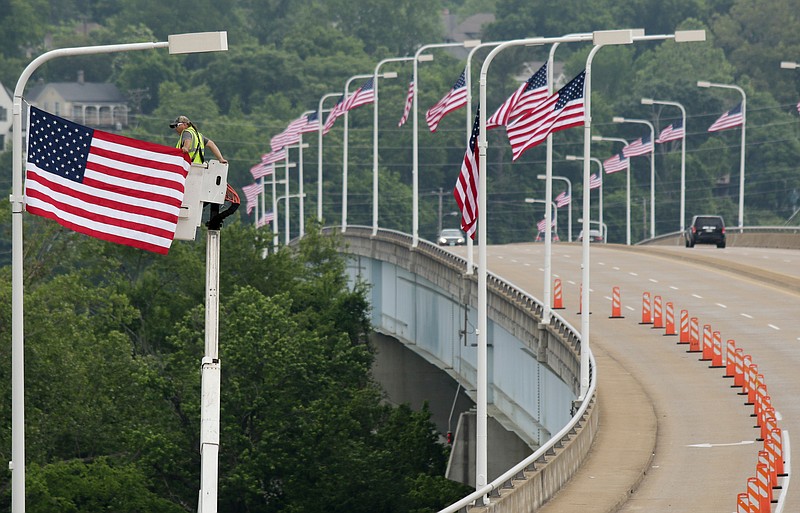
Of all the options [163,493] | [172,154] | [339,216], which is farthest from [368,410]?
[339,216]

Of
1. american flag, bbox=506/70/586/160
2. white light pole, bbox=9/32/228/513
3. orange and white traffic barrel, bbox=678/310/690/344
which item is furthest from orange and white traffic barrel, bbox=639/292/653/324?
white light pole, bbox=9/32/228/513

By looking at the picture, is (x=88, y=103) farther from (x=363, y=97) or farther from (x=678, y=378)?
(x=678, y=378)

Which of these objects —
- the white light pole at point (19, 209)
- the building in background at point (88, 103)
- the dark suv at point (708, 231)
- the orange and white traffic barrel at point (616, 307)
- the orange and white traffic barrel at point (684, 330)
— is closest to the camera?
the white light pole at point (19, 209)

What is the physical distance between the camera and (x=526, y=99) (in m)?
36.3

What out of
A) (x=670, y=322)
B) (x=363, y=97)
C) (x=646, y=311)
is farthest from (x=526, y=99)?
(x=363, y=97)

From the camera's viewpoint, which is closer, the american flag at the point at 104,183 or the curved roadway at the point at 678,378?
the american flag at the point at 104,183

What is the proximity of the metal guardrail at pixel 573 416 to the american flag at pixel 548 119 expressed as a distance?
5502mm

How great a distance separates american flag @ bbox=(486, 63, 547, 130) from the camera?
36.1 meters

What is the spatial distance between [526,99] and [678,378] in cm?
1172

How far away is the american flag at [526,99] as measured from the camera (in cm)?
3609

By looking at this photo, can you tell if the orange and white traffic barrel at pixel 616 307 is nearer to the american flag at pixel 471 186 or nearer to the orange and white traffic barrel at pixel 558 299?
the orange and white traffic barrel at pixel 558 299

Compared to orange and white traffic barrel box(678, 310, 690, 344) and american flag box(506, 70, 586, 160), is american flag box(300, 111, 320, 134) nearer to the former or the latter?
orange and white traffic barrel box(678, 310, 690, 344)

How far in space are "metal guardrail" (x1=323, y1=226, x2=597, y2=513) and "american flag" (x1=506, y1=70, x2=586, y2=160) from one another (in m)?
5.50

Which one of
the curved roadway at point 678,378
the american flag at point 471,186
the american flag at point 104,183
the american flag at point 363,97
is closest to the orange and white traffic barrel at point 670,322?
the curved roadway at point 678,378
